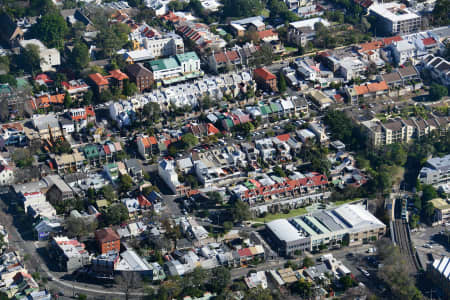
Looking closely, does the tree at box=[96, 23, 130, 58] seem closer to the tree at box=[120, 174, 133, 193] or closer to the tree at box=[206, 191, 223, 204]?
the tree at box=[120, 174, 133, 193]

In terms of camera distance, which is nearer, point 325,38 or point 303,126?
point 303,126

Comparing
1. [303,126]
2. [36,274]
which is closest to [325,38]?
[303,126]

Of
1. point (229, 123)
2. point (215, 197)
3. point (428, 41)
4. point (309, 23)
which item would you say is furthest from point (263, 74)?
point (215, 197)

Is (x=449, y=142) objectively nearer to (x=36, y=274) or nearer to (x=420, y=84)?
(x=420, y=84)

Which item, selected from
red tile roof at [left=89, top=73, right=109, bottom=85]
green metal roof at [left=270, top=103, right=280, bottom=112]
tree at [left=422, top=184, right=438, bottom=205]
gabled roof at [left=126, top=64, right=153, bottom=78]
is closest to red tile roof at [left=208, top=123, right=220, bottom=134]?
green metal roof at [left=270, top=103, right=280, bottom=112]

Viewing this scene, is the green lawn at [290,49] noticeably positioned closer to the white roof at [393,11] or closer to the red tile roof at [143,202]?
the white roof at [393,11]

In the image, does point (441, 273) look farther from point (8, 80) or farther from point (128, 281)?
point (8, 80)
